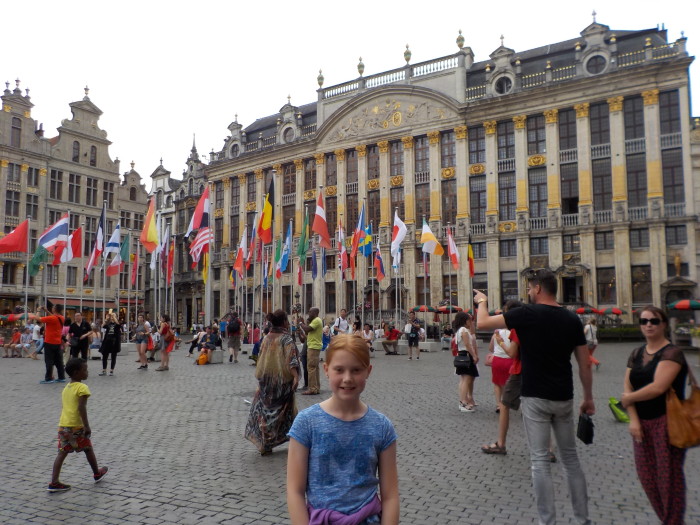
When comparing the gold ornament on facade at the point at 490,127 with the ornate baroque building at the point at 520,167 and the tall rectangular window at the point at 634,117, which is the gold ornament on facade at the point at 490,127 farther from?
the tall rectangular window at the point at 634,117

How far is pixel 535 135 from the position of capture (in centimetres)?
3850

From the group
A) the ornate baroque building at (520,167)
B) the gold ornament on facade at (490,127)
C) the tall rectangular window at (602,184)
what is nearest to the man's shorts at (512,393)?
the ornate baroque building at (520,167)

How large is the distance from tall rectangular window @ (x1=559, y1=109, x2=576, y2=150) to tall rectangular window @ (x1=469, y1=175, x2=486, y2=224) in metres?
5.45

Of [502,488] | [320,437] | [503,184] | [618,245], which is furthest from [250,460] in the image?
[503,184]

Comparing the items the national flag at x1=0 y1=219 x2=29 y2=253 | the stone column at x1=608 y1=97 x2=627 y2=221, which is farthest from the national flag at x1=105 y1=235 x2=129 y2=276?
the stone column at x1=608 y1=97 x2=627 y2=221

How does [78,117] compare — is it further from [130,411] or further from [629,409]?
[629,409]

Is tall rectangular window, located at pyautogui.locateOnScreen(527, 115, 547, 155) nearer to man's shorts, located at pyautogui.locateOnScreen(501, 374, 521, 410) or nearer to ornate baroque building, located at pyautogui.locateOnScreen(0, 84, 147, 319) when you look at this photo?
ornate baroque building, located at pyautogui.locateOnScreen(0, 84, 147, 319)

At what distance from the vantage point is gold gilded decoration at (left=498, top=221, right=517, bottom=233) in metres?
38.1

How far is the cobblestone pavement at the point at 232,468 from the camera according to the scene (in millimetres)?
4965

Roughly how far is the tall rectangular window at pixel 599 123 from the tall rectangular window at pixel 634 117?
3.49ft

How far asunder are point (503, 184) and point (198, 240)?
2271 centimetres

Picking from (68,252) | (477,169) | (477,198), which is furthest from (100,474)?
(477,169)

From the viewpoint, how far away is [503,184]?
3912cm

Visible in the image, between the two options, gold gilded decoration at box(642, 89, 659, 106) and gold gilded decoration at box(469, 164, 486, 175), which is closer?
gold gilded decoration at box(642, 89, 659, 106)
